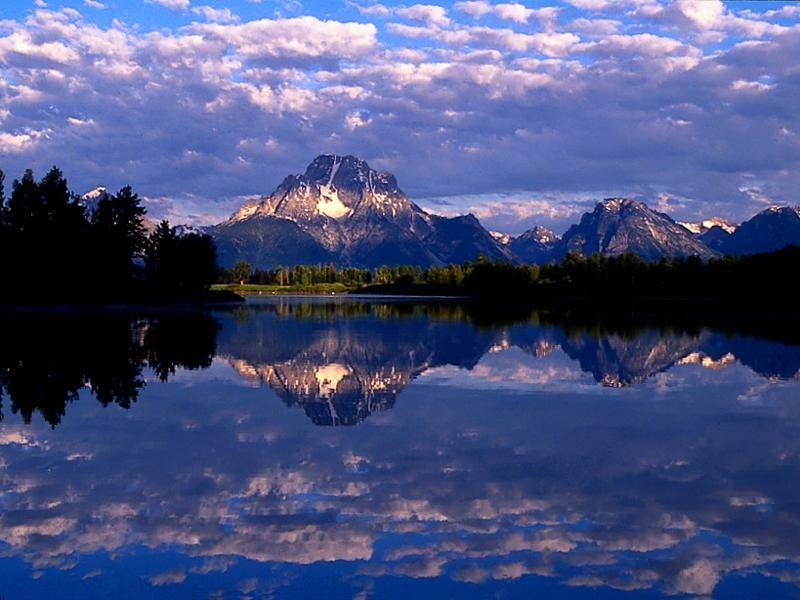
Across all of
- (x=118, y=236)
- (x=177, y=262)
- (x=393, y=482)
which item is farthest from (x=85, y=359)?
(x=177, y=262)

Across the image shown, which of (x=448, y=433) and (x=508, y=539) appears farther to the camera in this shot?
(x=448, y=433)

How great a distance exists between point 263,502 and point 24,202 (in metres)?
114

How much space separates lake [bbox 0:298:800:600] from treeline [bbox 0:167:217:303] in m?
77.5

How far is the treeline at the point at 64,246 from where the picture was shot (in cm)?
10862

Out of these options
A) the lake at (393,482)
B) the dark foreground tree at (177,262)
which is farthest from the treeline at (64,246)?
the lake at (393,482)

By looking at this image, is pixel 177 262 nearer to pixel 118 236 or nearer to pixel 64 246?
pixel 118 236

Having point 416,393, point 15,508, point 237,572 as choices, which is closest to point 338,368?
point 416,393

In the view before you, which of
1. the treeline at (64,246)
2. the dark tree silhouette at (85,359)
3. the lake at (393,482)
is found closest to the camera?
the lake at (393,482)

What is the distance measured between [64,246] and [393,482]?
106 m

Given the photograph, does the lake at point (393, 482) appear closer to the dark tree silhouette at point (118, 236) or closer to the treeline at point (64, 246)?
the treeline at point (64, 246)

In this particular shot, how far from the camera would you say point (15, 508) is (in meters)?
15.2

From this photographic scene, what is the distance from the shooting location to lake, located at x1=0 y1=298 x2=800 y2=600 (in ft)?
40.4

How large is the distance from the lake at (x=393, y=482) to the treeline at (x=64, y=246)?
77.5 metres

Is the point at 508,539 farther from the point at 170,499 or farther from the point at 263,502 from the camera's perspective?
the point at 170,499
